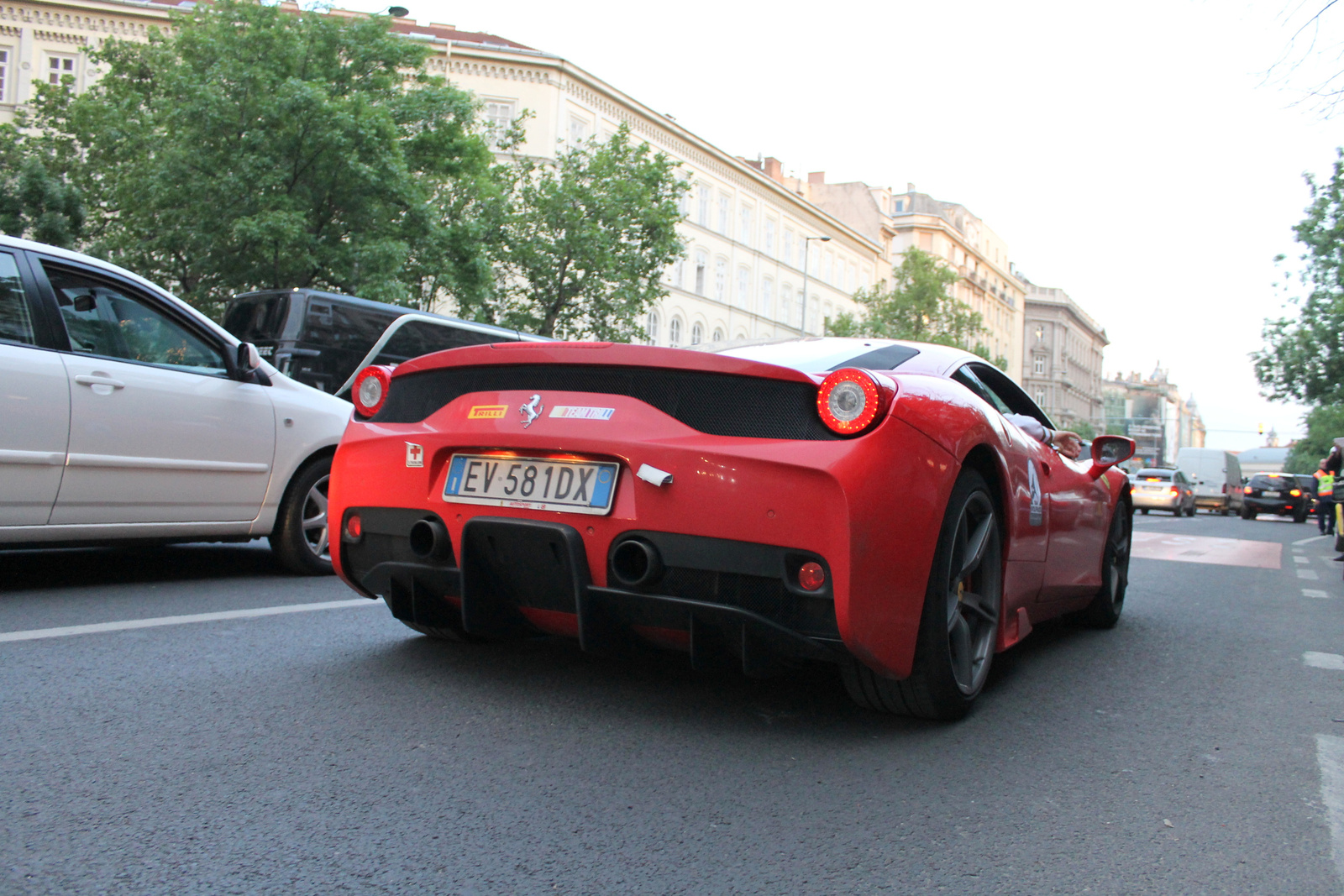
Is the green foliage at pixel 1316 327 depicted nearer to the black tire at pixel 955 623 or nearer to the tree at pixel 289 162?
the tree at pixel 289 162

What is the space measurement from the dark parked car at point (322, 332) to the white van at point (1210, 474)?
118ft

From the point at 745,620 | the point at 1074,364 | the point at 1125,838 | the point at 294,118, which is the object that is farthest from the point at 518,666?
the point at 1074,364

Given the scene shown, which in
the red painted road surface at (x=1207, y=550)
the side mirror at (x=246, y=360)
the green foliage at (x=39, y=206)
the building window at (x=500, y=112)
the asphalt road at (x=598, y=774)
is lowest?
the red painted road surface at (x=1207, y=550)

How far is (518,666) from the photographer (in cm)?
392

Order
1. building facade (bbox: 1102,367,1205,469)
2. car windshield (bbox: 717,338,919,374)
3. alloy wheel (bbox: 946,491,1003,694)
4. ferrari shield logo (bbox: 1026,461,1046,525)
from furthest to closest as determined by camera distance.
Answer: building facade (bbox: 1102,367,1205,469)
ferrari shield logo (bbox: 1026,461,1046,525)
car windshield (bbox: 717,338,919,374)
alloy wheel (bbox: 946,491,1003,694)

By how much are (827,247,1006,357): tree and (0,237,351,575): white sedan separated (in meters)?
53.7

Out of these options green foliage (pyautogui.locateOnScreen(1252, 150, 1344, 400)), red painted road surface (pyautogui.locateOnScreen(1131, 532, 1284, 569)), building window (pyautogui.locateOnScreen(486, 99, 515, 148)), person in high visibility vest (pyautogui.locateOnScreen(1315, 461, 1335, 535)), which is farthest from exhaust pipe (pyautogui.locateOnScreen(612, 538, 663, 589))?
building window (pyautogui.locateOnScreen(486, 99, 515, 148))

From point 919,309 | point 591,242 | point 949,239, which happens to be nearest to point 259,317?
point 591,242

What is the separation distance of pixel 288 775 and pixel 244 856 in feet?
1.60

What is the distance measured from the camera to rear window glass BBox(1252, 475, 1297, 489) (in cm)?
3938

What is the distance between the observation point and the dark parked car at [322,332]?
1315cm

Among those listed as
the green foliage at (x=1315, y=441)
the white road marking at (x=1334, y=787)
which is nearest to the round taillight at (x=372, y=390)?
the white road marking at (x=1334, y=787)

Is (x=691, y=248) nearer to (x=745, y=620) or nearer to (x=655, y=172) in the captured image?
(x=655, y=172)

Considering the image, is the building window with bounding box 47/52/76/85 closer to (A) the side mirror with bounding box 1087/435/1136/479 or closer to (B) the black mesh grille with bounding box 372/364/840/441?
(A) the side mirror with bounding box 1087/435/1136/479
